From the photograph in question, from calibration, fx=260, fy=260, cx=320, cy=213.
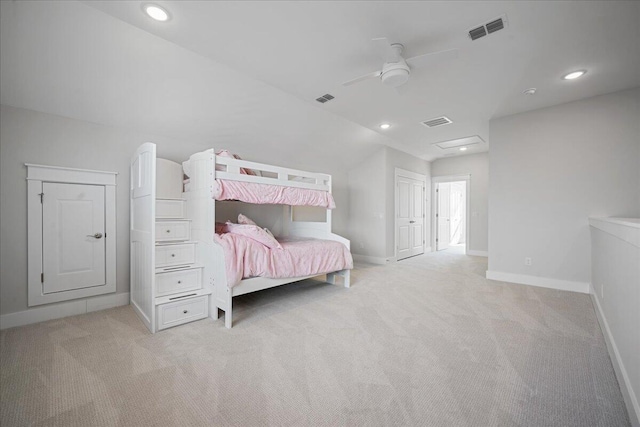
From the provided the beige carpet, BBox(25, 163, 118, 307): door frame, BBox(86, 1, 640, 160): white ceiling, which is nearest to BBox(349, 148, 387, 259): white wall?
BBox(86, 1, 640, 160): white ceiling

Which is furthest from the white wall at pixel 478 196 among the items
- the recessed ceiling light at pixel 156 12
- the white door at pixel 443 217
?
the recessed ceiling light at pixel 156 12

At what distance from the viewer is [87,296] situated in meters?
2.98

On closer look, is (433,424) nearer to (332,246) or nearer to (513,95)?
(332,246)

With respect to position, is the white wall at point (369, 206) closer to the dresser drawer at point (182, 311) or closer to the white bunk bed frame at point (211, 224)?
the white bunk bed frame at point (211, 224)

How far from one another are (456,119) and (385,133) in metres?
1.26

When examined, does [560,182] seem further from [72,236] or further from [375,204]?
[72,236]

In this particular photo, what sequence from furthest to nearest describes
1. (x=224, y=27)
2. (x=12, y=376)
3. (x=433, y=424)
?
(x=224, y=27)
(x=12, y=376)
(x=433, y=424)

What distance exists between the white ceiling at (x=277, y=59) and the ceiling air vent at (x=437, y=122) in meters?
0.35

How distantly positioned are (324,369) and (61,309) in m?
3.00

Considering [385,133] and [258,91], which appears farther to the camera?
[385,133]

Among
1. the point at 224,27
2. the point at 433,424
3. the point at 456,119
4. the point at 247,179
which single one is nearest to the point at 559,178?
the point at 456,119

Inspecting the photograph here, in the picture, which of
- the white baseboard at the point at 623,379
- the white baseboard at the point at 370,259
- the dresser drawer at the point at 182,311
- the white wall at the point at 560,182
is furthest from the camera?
the white baseboard at the point at 370,259

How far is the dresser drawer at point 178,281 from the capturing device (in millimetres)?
2574

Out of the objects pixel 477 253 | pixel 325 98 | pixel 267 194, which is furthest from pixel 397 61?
pixel 477 253
